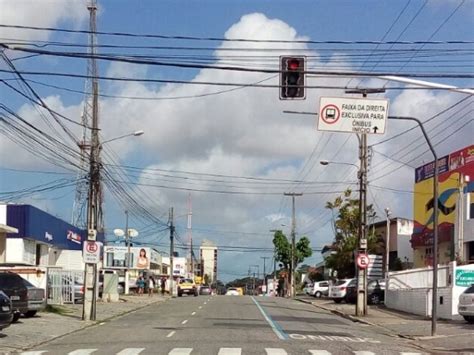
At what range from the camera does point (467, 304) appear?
2802 cm

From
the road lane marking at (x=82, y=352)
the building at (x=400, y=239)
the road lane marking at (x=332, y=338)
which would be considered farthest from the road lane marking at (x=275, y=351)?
the building at (x=400, y=239)

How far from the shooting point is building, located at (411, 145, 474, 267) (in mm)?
45000

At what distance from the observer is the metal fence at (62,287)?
3708 centimetres

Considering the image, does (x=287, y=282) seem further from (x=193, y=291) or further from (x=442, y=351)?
(x=442, y=351)

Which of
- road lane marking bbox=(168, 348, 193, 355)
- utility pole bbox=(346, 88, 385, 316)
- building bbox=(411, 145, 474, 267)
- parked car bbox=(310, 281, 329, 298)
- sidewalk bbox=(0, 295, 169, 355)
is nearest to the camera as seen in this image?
road lane marking bbox=(168, 348, 193, 355)

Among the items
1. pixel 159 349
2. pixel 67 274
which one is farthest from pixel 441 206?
pixel 159 349

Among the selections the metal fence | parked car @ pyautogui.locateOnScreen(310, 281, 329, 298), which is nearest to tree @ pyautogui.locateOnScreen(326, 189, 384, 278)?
parked car @ pyautogui.locateOnScreen(310, 281, 329, 298)

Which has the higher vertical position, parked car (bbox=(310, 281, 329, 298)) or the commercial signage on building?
the commercial signage on building

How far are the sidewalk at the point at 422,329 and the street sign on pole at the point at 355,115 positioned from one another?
20.8 ft

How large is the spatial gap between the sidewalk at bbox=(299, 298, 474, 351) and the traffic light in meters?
8.12

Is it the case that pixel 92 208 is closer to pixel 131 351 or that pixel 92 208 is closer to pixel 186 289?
pixel 131 351

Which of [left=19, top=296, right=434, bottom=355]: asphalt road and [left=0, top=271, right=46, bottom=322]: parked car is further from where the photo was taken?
[left=0, top=271, right=46, bottom=322]: parked car

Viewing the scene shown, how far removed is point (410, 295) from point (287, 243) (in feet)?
184

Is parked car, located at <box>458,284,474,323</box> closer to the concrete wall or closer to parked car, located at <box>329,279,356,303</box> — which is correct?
the concrete wall
